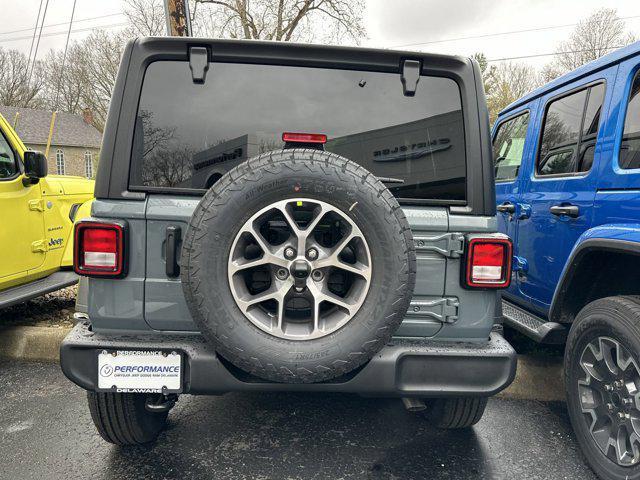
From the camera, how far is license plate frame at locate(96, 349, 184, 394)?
1933 mm

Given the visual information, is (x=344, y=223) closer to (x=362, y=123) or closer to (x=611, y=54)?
(x=362, y=123)

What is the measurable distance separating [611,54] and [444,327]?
77.0 inches

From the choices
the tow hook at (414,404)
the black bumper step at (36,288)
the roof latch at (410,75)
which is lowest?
the tow hook at (414,404)

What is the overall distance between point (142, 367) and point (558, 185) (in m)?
2.70

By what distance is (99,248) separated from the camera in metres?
1.96

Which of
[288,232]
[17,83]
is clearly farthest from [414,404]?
[17,83]

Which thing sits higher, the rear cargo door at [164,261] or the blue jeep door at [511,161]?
the blue jeep door at [511,161]

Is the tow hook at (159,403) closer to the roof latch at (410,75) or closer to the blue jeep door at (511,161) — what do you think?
the roof latch at (410,75)

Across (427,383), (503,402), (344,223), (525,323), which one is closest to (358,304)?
(344,223)

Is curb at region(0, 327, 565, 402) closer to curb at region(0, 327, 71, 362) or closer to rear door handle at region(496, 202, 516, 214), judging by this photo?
curb at region(0, 327, 71, 362)

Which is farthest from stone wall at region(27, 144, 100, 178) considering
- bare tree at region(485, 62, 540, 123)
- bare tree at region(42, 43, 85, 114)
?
bare tree at region(485, 62, 540, 123)

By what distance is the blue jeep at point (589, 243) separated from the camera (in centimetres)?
218

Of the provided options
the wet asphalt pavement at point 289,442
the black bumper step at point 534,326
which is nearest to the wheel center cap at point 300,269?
the wet asphalt pavement at point 289,442

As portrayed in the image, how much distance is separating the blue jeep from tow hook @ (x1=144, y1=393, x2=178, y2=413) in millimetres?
2122
